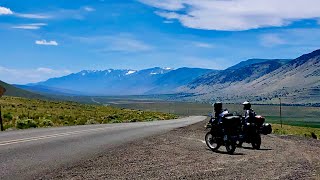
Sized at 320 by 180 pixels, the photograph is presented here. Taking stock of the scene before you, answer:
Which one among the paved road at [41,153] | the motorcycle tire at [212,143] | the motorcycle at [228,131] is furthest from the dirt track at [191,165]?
the paved road at [41,153]

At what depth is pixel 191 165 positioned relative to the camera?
48.8ft

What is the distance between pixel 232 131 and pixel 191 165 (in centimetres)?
469

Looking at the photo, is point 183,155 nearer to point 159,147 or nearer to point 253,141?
point 159,147

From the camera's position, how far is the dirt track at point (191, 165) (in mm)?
12664

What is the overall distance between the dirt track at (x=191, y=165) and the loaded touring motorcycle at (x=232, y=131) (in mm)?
424

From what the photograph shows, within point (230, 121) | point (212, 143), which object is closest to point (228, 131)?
point (230, 121)

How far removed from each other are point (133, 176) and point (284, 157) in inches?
298

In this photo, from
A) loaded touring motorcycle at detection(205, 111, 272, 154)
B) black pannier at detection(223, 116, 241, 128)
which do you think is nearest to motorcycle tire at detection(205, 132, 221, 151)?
loaded touring motorcycle at detection(205, 111, 272, 154)

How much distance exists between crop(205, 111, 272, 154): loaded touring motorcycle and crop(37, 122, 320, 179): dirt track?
16.7 inches

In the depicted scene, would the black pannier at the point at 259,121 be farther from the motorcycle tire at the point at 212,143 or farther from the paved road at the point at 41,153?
the paved road at the point at 41,153

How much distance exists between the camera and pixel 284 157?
58.5 feet

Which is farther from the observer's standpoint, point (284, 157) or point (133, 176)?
point (284, 157)

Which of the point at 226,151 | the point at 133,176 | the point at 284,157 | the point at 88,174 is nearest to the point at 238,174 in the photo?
the point at 133,176

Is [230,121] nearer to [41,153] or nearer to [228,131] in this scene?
[228,131]
